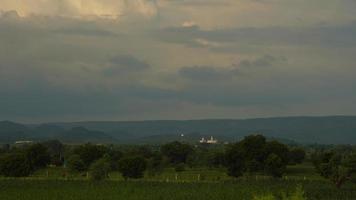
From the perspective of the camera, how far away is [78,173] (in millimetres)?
92312

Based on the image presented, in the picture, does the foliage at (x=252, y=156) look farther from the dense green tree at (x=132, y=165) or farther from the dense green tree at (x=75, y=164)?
the dense green tree at (x=75, y=164)

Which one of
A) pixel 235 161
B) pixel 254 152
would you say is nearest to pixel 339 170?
pixel 254 152

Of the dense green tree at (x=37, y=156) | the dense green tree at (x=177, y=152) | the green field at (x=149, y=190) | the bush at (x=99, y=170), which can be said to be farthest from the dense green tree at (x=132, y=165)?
the dense green tree at (x=177, y=152)

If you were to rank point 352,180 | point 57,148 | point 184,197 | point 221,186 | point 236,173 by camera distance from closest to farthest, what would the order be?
point 184,197 → point 221,186 → point 352,180 → point 236,173 → point 57,148

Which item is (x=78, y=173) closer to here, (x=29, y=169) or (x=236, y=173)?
(x=29, y=169)

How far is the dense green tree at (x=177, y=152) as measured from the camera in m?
121

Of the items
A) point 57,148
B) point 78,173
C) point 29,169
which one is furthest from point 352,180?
point 57,148

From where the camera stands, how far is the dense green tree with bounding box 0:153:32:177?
87.8 metres

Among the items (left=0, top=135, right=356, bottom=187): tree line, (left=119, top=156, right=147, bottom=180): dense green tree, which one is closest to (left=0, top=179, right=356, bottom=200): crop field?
(left=0, top=135, right=356, bottom=187): tree line

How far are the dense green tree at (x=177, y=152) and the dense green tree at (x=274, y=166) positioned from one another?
34858 mm

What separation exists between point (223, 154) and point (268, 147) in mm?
7152

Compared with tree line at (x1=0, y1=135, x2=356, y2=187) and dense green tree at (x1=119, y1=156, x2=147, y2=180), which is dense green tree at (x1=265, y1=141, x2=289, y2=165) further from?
dense green tree at (x1=119, y1=156, x2=147, y2=180)

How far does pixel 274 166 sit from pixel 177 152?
37416 millimetres

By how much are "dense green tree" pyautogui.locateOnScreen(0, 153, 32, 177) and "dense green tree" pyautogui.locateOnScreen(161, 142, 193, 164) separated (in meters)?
37.3
